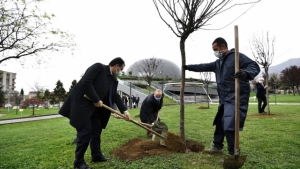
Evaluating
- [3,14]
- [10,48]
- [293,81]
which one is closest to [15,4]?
[3,14]

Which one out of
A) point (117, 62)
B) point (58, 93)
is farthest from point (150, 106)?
point (58, 93)

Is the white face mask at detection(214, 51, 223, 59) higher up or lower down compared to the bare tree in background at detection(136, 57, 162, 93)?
lower down

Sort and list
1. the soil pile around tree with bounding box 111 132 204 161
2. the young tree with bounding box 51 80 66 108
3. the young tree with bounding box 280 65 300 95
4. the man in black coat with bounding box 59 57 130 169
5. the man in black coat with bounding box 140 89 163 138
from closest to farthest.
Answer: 1. the man in black coat with bounding box 59 57 130 169
2. the soil pile around tree with bounding box 111 132 204 161
3. the man in black coat with bounding box 140 89 163 138
4. the young tree with bounding box 51 80 66 108
5. the young tree with bounding box 280 65 300 95

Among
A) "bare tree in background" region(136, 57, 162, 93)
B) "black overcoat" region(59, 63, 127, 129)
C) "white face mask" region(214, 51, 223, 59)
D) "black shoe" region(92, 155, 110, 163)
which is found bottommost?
"black shoe" region(92, 155, 110, 163)

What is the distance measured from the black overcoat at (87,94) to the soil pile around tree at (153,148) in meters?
0.95

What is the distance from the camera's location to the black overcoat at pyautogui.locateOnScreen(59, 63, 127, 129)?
3448 millimetres

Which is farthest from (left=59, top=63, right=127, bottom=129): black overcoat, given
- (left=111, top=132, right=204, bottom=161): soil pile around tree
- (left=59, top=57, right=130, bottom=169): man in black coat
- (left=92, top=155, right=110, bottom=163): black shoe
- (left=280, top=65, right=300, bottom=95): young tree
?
(left=280, top=65, right=300, bottom=95): young tree

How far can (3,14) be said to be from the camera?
8570 mm

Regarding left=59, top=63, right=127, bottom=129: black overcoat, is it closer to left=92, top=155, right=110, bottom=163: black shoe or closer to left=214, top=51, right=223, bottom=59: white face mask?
left=92, top=155, right=110, bottom=163: black shoe

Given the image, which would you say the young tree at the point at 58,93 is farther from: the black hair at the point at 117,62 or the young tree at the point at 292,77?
the young tree at the point at 292,77

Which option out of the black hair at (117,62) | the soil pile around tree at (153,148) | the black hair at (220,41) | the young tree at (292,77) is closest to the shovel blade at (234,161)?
the soil pile around tree at (153,148)

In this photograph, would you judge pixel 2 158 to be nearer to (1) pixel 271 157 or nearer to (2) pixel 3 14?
(1) pixel 271 157

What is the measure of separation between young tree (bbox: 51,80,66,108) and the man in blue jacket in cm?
4825

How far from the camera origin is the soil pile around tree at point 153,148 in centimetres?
410
